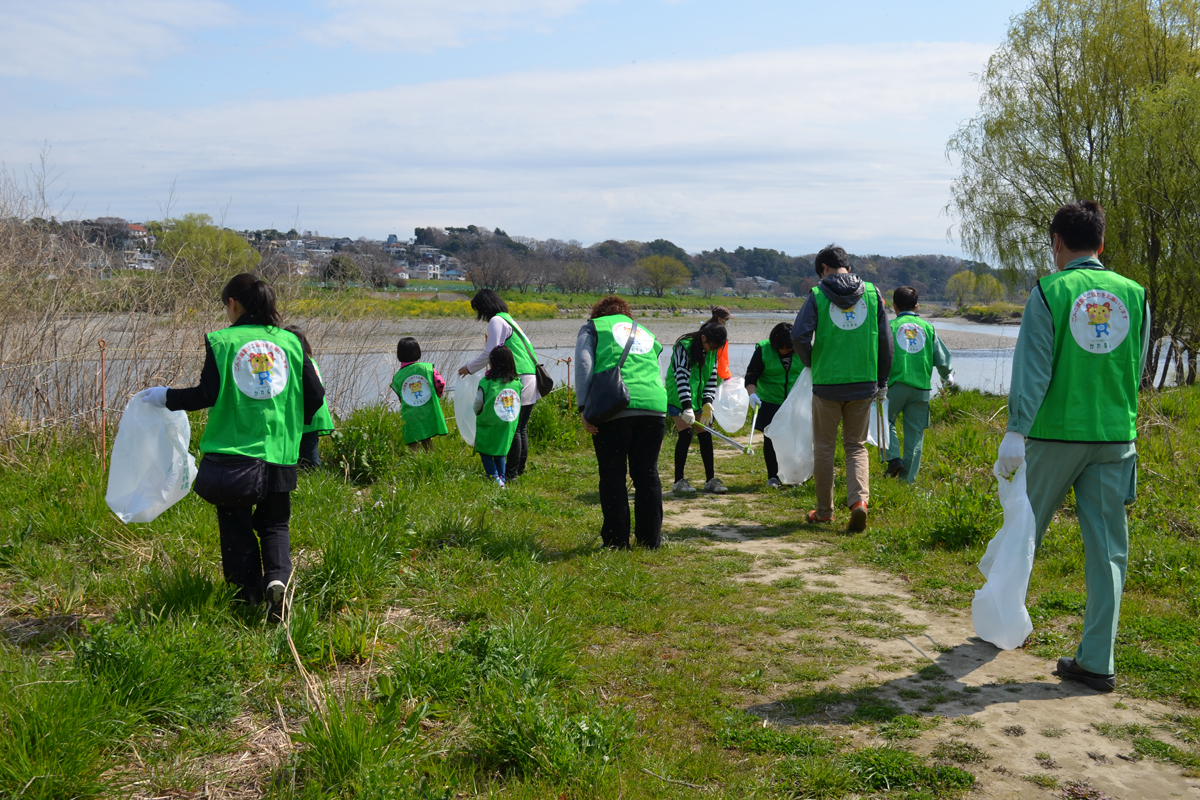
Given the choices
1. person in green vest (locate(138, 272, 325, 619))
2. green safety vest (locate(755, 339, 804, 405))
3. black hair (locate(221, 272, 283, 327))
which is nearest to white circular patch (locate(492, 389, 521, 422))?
green safety vest (locate(755, 339, 804, 405))

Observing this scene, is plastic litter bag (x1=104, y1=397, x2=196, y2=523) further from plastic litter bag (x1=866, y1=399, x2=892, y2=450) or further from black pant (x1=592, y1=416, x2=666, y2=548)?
plastic litter bag (x1=866, y1=399, x2=892, y2=450)

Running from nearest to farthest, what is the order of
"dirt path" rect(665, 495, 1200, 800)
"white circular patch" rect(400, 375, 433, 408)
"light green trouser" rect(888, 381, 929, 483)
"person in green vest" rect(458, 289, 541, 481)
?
"dirt path" rect(665, 495, 1200, 800), "person in green vest" rect(458, 289, 541, 481), "light green trouser" rect(888, 381, 929, 483), "white circular patch" rect(400, 375, 433, 408)

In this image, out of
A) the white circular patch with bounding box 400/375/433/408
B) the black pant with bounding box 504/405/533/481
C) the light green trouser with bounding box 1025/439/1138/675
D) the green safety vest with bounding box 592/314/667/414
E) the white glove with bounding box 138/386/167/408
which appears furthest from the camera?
the white circular patch with bounding box 400/375/433/408

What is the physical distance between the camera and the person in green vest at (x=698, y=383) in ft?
26.1

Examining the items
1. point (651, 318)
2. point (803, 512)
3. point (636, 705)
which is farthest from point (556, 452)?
point (651, 318)

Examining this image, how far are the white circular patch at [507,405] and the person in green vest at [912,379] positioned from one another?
3.40 m

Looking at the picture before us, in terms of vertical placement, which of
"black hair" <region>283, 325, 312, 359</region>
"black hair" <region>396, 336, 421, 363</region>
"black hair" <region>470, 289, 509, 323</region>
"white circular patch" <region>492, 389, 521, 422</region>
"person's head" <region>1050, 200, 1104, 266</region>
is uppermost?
"person's head" <region>1050, 200, 1104, 266</region>

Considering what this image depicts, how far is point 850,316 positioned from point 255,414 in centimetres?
415

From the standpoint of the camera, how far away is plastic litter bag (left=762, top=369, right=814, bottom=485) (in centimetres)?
714

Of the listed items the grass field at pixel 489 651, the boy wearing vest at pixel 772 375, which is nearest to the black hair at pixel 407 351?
the grass field at pixel 489 651

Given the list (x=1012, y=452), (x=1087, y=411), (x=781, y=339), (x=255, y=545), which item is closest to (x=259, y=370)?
(x=255, y=545)

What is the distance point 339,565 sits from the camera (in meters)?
4.34

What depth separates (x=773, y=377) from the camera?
8.35 m

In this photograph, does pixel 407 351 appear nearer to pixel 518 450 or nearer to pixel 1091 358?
pixel 518 450
